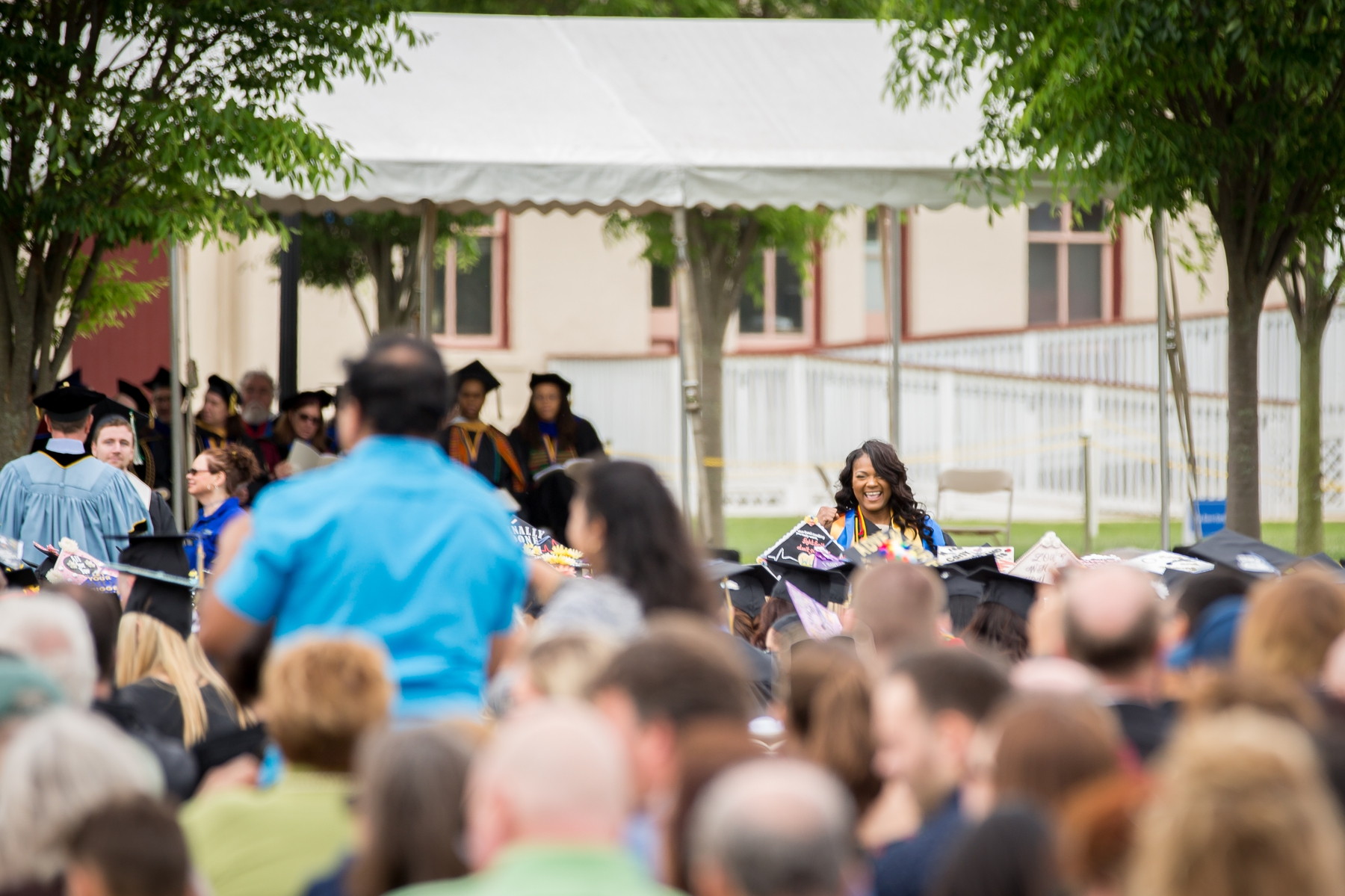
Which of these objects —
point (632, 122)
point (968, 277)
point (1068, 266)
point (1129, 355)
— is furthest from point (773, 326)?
point (632, 122)

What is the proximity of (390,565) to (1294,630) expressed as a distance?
204 centimetres

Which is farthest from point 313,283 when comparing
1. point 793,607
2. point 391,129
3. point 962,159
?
point 793,607

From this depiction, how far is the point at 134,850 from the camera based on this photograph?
2525mm

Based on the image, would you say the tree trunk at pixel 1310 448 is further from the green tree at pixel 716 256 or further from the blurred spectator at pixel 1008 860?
the blurred spectator at pixel 1008 860

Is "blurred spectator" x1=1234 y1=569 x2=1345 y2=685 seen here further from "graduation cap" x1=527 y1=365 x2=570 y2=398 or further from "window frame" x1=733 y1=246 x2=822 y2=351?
"window frame" x1=733 y1=246 x2=822 y2=351

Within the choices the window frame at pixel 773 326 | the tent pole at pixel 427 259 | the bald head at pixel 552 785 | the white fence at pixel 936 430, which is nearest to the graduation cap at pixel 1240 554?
the bald head at pixel 552 785

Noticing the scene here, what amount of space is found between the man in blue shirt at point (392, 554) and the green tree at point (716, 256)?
32.4 feet

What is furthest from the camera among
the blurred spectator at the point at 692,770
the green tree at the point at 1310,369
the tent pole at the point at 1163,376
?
the green tree at the point at 1310,369

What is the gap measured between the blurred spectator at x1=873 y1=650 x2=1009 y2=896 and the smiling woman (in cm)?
419

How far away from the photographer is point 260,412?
1245 centimetres

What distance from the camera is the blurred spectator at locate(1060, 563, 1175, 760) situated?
3.46 metres

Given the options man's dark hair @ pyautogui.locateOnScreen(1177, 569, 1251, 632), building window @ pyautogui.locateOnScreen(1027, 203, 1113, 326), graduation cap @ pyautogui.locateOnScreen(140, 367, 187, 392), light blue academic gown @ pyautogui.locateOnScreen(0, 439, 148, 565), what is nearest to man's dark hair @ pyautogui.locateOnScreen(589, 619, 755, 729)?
man's dark hair @ pyautogui.locateOnScreen(1177, 569, 1251, 632)

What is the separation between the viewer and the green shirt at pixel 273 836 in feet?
9.44

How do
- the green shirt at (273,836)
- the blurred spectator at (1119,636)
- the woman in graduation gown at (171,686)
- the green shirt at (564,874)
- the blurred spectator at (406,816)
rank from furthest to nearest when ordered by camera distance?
the woman in graduation gown at (171,686)
the blurred spectator at (1119,636)
the green shirt at (273,836)
the blurred spectator at (406,816)
the green shirt at (564,874)
